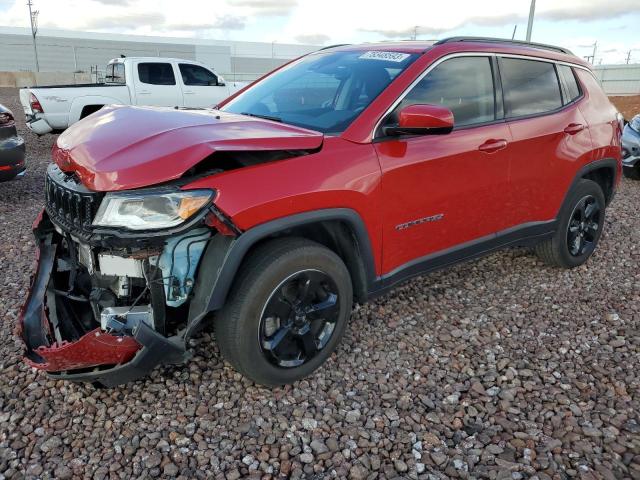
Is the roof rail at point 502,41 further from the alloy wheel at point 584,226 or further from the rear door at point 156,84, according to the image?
the rear door at point 156,84

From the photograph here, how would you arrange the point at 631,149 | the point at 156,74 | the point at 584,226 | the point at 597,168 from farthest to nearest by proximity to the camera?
the point at 156,74
the point at 631,149
the point at 584,226
the point at 597,168

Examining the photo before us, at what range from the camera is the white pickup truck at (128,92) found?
959 cm

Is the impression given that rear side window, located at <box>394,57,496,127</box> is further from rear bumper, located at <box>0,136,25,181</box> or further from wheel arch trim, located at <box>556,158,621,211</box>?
rear bumper, located at <box>0,136,25,181</box>

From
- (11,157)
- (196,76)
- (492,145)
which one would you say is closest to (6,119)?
(11,157)

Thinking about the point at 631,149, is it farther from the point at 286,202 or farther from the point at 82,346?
the point at 82,346

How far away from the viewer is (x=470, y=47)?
11.3 feet

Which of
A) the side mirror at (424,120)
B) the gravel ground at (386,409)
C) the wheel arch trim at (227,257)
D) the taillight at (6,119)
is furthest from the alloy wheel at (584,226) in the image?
the taillight at (6,119)

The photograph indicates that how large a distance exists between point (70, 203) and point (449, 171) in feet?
6.89

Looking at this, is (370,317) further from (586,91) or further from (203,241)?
(586,91)

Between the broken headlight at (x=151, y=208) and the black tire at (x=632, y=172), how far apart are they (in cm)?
830

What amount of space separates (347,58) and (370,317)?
5.78 ft

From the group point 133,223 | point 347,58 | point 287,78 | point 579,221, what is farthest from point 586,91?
point 133,223

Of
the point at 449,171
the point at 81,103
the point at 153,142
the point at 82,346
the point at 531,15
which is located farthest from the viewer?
the point at 531,15

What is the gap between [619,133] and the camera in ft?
15.3
